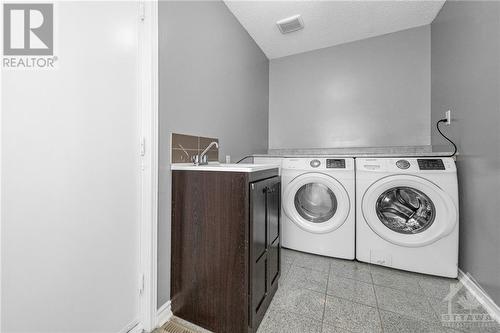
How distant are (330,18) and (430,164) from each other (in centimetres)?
170

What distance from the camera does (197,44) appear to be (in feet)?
5.00

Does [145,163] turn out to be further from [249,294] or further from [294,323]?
[294,323]

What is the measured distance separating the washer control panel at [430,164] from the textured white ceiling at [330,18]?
1.50 meters

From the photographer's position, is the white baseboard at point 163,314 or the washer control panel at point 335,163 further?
the washer control panel at point 335,163

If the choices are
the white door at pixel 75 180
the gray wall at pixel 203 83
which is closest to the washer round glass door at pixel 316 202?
the gray wall at pixel 203 83

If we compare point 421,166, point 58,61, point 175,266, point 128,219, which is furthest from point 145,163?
point 421,166

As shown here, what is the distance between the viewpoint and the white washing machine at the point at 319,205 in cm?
190

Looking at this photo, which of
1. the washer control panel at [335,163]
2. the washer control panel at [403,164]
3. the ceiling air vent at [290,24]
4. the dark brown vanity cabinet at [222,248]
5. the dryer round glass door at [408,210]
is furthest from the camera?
the ceiling air vent at [290,24]

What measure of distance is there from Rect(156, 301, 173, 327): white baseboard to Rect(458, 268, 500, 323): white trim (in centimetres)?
190

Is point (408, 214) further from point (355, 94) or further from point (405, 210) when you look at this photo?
point (355, 94)

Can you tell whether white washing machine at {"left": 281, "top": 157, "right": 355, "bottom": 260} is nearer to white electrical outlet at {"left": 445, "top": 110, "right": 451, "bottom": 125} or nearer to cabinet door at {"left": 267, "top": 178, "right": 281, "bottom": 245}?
cabinet door at {"left": 267, "top": 178, "right": 281, "bottom": 245}

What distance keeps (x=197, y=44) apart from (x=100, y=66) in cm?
77

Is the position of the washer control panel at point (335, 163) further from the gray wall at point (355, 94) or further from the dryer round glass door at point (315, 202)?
the gray wall at point (355, 94)

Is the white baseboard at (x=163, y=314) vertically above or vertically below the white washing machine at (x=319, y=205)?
below
